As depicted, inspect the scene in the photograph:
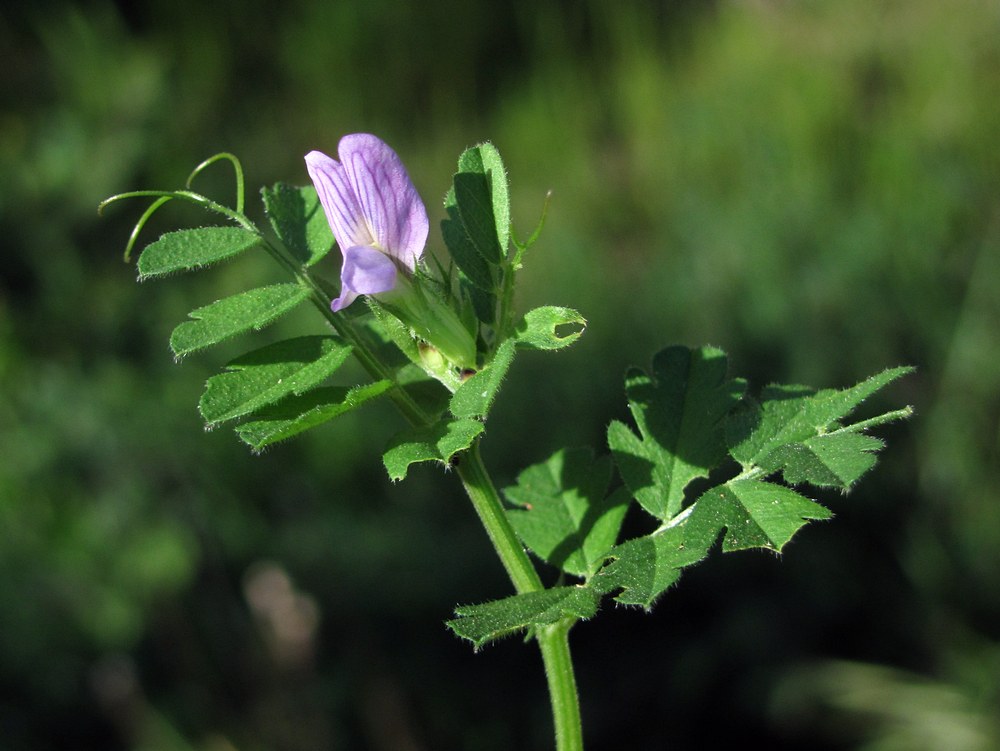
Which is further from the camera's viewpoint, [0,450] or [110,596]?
[0,450]

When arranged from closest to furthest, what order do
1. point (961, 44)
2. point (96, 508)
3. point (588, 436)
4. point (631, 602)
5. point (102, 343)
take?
1. point (631, 602)
2. point (96, 508)
3. point (588, 436)
4. point (102, 343)
5. point (961, 44)

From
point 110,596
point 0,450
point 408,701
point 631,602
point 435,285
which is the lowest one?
point 408,701

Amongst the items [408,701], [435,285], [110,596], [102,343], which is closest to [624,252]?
[102,343]

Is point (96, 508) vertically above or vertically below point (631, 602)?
below

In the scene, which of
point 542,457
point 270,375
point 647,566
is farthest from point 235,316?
point 542,457

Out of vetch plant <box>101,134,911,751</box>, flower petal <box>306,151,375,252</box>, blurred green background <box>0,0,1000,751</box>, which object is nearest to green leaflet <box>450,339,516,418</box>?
vetch plant <box>101,134,911,751</box>

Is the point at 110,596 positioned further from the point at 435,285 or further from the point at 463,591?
the point at 435,285

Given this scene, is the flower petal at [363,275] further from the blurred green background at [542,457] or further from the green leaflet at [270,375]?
the blurred green background at [542,457]

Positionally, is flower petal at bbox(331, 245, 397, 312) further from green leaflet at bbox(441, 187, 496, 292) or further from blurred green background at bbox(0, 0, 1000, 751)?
blurred green background at bbox(0, 0, 1000, 751)
